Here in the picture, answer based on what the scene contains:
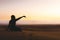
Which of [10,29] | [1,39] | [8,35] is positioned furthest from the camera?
[10,29]

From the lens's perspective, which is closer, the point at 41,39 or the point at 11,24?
the point at 41,39

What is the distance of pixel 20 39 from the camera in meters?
6.04

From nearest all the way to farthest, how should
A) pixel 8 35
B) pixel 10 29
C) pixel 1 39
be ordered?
pixel 1 39
pixel 8 35
pixel 10 29

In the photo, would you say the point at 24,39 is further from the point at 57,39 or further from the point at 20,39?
the point at 57,39

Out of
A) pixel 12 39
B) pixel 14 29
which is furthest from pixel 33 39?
pixel 14 29

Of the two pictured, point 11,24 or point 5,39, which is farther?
point 11,24

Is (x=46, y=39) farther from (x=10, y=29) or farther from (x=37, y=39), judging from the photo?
(x=10, y=29)

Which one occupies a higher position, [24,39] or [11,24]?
[11,24]

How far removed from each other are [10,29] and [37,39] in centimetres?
206

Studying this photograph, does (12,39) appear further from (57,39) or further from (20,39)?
(57,39)

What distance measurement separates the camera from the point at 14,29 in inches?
320

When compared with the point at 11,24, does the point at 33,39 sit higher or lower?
lower

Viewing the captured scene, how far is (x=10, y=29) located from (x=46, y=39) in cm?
214

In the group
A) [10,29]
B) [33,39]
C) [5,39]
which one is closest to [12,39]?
[5,39]
